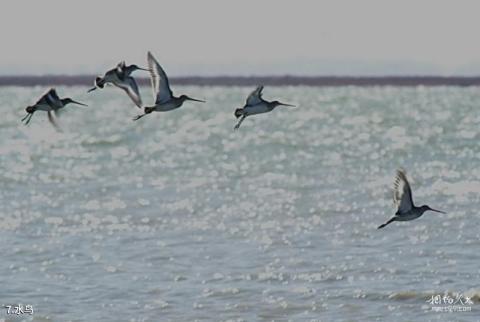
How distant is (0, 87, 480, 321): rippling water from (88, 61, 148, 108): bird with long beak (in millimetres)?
3468

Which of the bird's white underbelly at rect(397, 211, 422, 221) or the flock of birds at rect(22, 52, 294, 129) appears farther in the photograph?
the bird's white underbelly at rect(397, 211, 422, 221)

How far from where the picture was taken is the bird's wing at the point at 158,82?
1434 cm

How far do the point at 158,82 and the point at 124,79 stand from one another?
2.16ft

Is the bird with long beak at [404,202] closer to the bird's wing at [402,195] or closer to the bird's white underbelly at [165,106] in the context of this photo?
the bird's wing at [402,195]

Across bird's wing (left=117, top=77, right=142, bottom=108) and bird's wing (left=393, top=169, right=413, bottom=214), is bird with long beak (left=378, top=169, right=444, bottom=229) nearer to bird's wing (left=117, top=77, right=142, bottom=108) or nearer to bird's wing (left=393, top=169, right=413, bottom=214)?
bird's wing (left=393, top=169, right=413, bottom=214)

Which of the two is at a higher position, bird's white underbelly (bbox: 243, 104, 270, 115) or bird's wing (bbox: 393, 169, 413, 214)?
bird's white underbelly (bbox: 243, 104, 270, 115)

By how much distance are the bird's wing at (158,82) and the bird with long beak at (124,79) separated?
16cm

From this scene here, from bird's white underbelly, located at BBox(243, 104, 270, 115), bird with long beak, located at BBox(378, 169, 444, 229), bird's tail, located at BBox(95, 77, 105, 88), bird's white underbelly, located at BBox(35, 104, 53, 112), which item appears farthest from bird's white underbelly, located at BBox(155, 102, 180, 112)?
bird with long beak, located at BBox(378, 169, 444, 229)

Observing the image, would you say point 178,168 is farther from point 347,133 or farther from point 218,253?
point 347,133

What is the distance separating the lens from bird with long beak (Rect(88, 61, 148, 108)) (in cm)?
1465

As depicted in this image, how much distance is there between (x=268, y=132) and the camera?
62906 millimetres

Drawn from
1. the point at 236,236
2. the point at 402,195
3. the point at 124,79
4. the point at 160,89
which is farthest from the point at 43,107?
the point at 236,236

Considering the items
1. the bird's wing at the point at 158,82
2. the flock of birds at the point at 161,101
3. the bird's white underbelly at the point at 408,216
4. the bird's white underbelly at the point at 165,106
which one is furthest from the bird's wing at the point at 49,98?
the bird's white underbelly at the point at 408,216

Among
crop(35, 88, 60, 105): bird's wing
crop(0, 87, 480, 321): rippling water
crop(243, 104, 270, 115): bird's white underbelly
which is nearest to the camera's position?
crop(243, 104, 270, 115): bird's white underbelly
